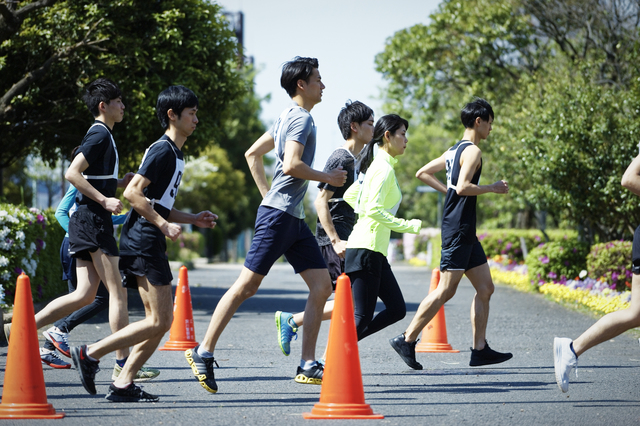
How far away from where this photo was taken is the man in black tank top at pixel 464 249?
21.5 ft

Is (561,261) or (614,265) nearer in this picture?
(614,265)

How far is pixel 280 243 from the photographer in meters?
5.50

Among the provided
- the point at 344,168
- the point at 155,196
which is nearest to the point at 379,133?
A: the point at 344,168

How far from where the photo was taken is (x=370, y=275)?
241 inches

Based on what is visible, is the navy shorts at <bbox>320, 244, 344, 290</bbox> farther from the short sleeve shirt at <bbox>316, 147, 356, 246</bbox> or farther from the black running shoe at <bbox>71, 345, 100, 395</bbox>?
the black running shoe at <bbox>71, 345, 100, 395</bbox>

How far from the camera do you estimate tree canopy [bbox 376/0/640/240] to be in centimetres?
1505

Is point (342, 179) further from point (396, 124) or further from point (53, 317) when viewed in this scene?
point (53, 317)

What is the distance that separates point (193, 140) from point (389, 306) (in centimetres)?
832

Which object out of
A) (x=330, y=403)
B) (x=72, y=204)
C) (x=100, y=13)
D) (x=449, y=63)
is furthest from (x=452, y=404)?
(x=449, y=63)

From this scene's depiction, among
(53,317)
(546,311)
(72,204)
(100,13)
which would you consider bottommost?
(546,311)

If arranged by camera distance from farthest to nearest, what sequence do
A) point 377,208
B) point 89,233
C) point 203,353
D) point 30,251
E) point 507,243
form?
point 507,243, point 30,251, point 377,208, point 89,233, point 203,353

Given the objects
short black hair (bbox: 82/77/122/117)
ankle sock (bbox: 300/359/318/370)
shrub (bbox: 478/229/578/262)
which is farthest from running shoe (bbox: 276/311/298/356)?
shrub (bbox: 478/229/578/262)

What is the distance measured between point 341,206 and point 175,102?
6.15ft

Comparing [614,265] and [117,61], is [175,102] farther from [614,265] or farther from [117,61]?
[614,265]
